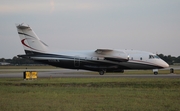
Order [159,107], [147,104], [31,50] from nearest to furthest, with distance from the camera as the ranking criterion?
[159,107], [147,104], [31,50]

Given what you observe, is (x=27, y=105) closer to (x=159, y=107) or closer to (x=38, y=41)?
(x=159, y=107)

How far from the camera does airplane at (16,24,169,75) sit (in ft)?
155

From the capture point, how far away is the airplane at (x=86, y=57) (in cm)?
4709

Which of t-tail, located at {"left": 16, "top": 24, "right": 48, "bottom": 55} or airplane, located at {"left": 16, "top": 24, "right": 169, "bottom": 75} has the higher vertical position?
t-tail, located at {"left": 16, "top": 24, "right": 48, "bottom": 55}

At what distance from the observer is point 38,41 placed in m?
47.7

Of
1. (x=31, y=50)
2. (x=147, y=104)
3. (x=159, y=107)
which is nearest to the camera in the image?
(x=159, y=107)

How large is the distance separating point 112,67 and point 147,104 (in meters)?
32.7

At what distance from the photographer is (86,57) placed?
156ft

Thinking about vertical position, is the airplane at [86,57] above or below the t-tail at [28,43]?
below

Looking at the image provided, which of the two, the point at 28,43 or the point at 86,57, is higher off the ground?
the point at 28,43

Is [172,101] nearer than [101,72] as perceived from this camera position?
Yes

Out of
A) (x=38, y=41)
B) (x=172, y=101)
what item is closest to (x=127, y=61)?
(x=38, y=41)

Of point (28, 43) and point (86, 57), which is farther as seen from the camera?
point (86, 57)

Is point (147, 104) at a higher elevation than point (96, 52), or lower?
lower
